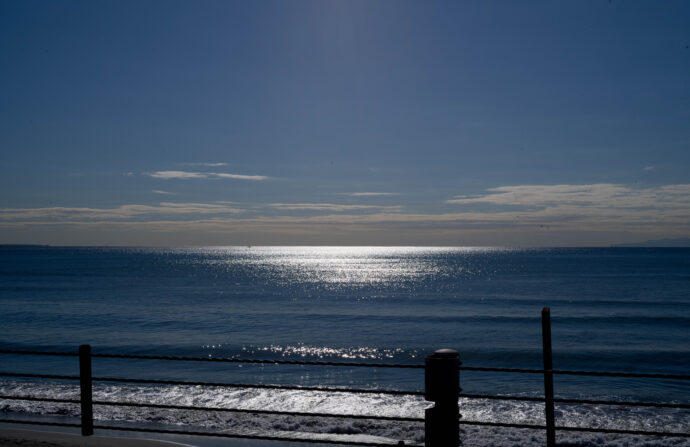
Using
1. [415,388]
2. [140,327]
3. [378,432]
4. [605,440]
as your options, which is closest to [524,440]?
[605,440]

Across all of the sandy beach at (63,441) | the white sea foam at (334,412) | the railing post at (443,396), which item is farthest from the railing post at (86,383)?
the white sea foam at (334,412)

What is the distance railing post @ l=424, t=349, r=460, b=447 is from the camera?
414 centimetres

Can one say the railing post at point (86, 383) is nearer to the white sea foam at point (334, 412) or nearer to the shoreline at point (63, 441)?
the shoreline at point (63, 441)

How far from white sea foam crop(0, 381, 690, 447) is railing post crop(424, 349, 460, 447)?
6.23 metres

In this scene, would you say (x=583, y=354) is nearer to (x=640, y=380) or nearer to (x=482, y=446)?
(x=640, y=380)

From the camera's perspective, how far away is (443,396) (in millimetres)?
4148

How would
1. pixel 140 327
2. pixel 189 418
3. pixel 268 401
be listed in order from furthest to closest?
pixel 140 327 < pixel 268 401 < pixel 189 418

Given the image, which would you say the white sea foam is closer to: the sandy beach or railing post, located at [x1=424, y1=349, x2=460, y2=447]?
the sandy beach

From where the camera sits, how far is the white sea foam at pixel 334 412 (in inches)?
427

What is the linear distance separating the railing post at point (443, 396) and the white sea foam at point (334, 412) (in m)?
6.23

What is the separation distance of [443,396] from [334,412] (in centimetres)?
941

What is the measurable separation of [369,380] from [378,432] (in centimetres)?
643

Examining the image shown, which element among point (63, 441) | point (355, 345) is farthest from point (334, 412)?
point (355, 345)

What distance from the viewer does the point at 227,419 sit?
11656mm
